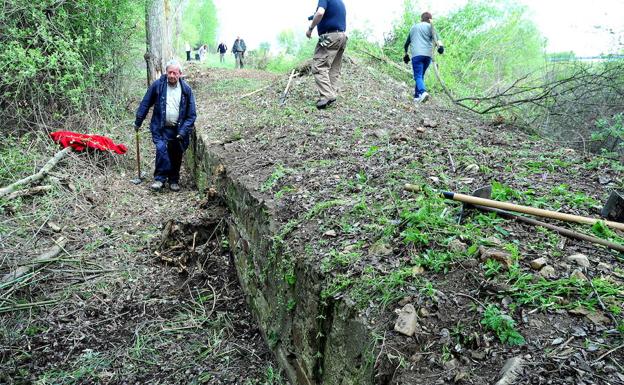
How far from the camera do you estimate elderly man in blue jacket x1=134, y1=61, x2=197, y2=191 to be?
→ 632cm

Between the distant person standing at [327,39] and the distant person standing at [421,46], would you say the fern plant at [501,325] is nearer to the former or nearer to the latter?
the distant person standing at [327,39]

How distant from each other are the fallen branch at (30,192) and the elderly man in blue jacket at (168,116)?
4.79ft

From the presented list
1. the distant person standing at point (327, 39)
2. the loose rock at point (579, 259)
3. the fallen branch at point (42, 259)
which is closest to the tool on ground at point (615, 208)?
the loose rock at point (579, 259)

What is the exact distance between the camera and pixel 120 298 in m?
4.36

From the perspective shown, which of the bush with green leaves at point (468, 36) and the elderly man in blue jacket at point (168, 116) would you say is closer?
the elderly man in blue jacket at point (168, 116)

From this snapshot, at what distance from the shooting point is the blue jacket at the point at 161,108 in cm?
633

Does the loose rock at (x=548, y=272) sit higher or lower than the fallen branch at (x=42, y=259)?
higher

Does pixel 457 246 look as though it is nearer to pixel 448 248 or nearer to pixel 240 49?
pixel 448 248

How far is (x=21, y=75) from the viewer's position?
6301 millimetres

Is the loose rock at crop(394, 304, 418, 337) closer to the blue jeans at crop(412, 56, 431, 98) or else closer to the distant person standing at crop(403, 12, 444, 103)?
the distant person standing at crop(403, 12, 444, 103)

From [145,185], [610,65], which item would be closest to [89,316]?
[145,185]

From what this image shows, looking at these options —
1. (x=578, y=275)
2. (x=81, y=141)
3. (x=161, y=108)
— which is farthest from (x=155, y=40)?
(x=578, y=275)

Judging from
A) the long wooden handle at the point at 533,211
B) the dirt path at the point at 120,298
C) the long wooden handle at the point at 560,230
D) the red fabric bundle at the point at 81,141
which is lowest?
the dirt path at the point at 120,298

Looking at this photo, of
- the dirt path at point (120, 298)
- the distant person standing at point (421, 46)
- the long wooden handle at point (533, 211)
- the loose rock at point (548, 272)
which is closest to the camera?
the loose rock at point (548, 272)
